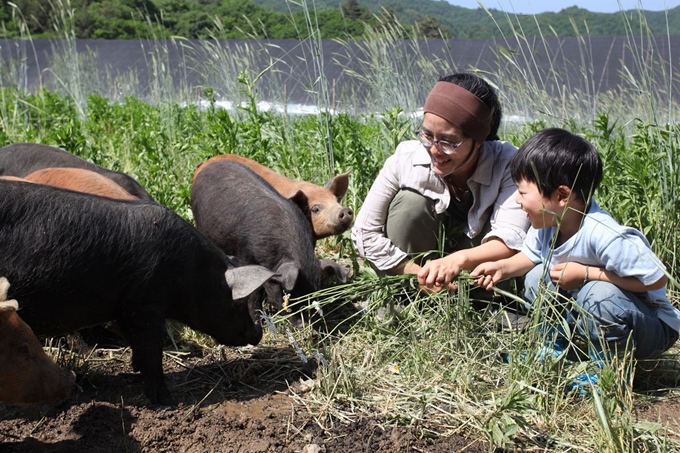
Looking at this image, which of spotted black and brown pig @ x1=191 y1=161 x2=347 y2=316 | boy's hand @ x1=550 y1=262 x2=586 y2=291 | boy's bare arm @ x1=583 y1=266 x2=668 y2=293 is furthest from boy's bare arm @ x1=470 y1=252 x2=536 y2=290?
spotted black and brown pig @ x1=191 y1=161 x2=347 y2=316

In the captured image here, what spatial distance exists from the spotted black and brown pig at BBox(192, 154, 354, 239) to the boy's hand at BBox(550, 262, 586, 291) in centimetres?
207

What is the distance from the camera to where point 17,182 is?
12.1 ft

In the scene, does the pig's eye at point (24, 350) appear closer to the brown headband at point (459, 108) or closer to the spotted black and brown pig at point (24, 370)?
the spotted black and brown pig at point (24, 370)

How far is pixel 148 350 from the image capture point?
388 centimetres

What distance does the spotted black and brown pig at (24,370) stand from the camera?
3.11 meters

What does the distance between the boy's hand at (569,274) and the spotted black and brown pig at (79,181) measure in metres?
2.62

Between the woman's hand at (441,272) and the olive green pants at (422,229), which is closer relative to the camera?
the woman's hand at (441,272)

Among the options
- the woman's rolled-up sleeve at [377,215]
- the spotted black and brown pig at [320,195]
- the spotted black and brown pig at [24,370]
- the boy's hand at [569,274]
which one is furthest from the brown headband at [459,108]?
the spotted black and brown pig at [24,370]

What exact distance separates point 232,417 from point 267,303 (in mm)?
1489

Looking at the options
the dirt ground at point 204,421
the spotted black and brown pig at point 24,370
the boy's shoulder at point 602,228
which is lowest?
the dirt ground at point 204,421

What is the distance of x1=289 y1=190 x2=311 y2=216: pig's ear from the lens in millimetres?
5695

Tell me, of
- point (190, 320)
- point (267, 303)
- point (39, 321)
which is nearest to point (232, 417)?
point (190, 320)

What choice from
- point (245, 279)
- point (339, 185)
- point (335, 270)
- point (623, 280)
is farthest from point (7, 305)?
point (339, 185)

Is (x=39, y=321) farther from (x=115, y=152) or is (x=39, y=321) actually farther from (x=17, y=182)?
(x=115, y=152)
